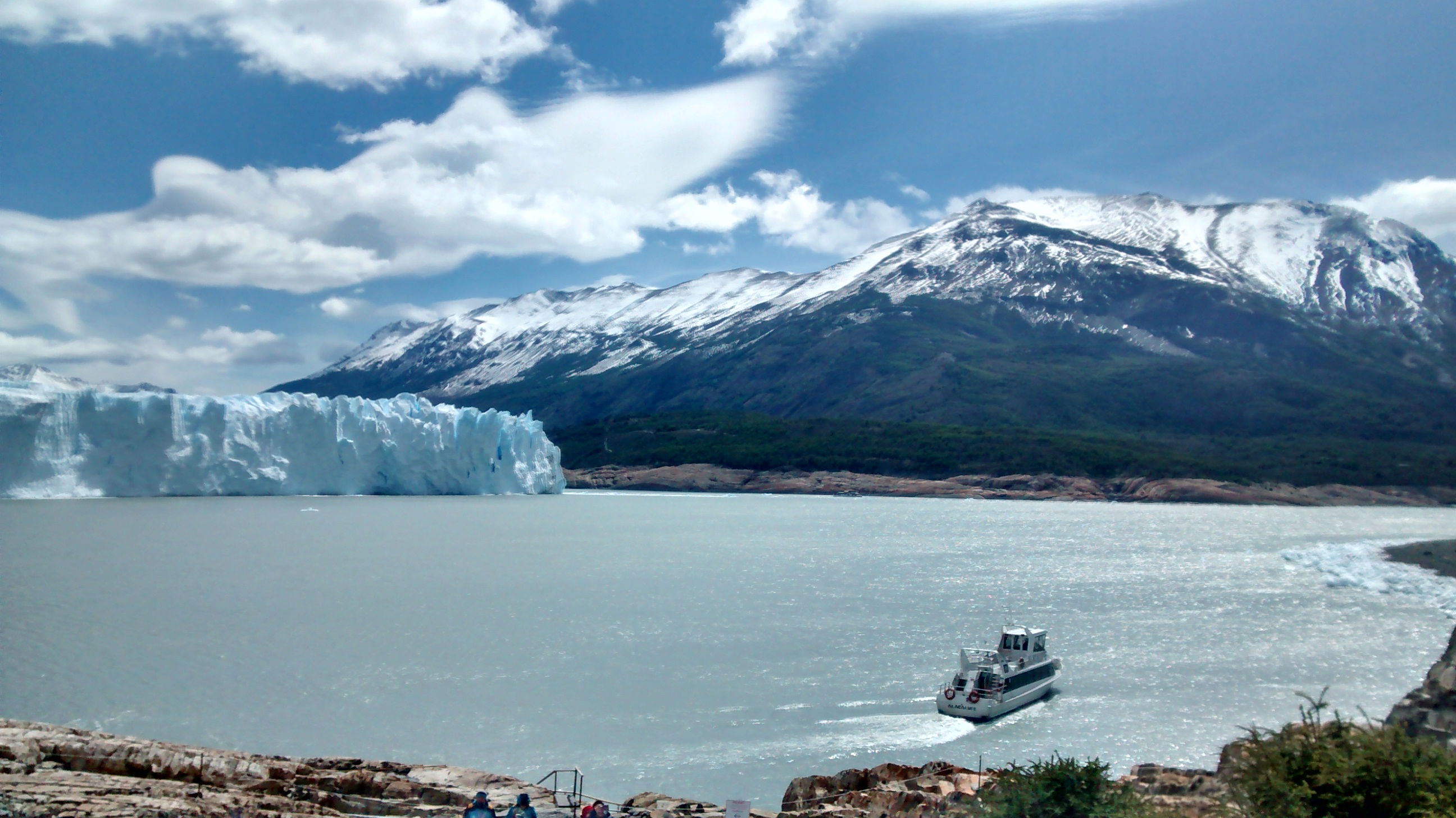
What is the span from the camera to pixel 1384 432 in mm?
115062

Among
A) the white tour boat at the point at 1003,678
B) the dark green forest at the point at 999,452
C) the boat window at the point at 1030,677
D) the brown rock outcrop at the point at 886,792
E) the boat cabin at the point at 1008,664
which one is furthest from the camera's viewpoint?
the dark green forest at the point at 999,452

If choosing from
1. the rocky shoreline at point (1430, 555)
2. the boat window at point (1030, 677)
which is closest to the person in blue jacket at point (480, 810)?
the boat window at point (1030, 677)

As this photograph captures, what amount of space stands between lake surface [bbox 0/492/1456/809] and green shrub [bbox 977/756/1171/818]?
7.20m

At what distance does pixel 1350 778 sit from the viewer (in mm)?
8070

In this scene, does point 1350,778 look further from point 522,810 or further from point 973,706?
point 973,706

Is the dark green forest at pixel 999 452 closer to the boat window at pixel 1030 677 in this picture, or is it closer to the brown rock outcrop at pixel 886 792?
the boat window at pixel 1030 677

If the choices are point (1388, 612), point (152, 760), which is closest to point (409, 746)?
point (152, 760)

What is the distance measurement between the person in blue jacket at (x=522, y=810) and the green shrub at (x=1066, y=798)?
429cm

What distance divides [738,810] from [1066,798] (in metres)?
3.14

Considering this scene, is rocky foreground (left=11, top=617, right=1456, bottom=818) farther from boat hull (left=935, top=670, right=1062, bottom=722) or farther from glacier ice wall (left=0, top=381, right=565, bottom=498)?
glacier ice wall (left=0, top=381, right=565, bottom=498)

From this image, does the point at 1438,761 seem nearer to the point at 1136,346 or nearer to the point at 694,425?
the point at 694,425

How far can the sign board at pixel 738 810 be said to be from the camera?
32.3 feet

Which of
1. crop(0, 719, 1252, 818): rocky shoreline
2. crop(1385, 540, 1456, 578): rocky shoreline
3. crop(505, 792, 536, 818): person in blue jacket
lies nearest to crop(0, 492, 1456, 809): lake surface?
crop(0, 719, 1252, 818): rocky shoreline

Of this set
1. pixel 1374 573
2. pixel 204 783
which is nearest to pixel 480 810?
pixel 204 783
